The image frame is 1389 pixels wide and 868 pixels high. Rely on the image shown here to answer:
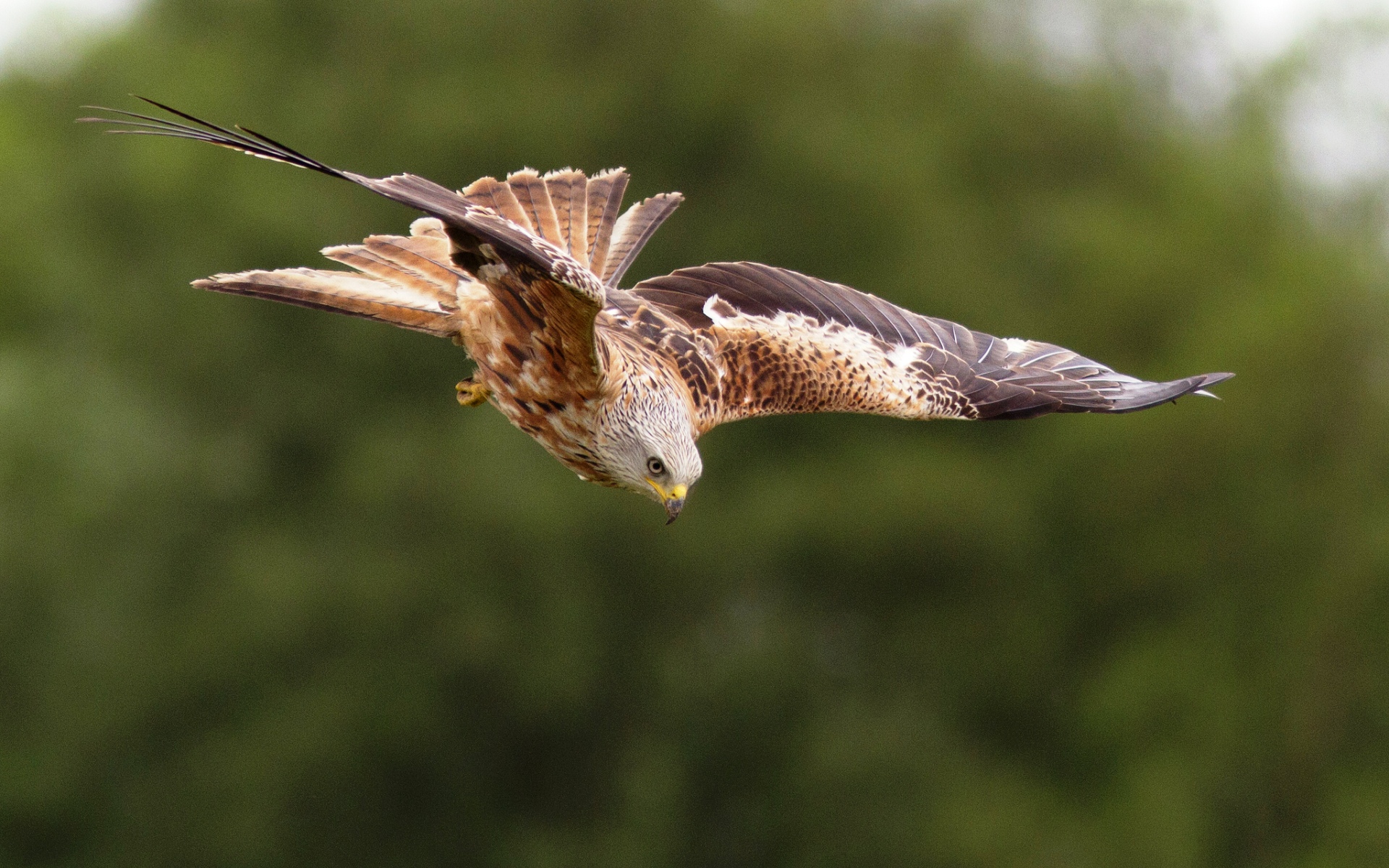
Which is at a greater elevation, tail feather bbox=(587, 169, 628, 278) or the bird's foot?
tail feather bbox=(587, 169, 628, 278)

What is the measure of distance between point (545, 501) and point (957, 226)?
646 centimetres

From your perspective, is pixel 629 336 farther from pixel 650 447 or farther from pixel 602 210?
pixel 650 447

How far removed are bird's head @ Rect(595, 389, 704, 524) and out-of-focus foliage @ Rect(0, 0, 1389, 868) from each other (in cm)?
1392

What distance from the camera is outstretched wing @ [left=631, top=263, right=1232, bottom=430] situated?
350 inches

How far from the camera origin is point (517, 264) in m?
7.35

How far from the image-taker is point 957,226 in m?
24.2

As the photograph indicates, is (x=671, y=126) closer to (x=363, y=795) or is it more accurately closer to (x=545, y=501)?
(x=545, y=501)

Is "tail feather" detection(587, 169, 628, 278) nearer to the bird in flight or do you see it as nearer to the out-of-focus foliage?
the bird in flight

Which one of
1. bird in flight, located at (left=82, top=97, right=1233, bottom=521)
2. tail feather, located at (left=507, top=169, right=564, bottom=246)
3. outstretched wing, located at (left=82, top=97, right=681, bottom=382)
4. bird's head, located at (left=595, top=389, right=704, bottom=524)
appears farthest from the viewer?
tail feather, located at (left=507, top=169, right=564, bottom=246)

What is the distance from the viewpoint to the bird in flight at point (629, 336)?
7.62 m

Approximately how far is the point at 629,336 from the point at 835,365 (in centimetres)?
118

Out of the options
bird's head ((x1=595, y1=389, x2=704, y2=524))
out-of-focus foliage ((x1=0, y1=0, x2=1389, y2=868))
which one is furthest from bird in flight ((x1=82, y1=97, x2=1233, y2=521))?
out-of-focus foliage ((x1=0, y1=0, x2=1389, y2=868))

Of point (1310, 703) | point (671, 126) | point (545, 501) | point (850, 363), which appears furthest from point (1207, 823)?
point (850, 363)

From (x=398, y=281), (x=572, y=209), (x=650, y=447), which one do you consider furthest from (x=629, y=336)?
(x=398, y=281)
